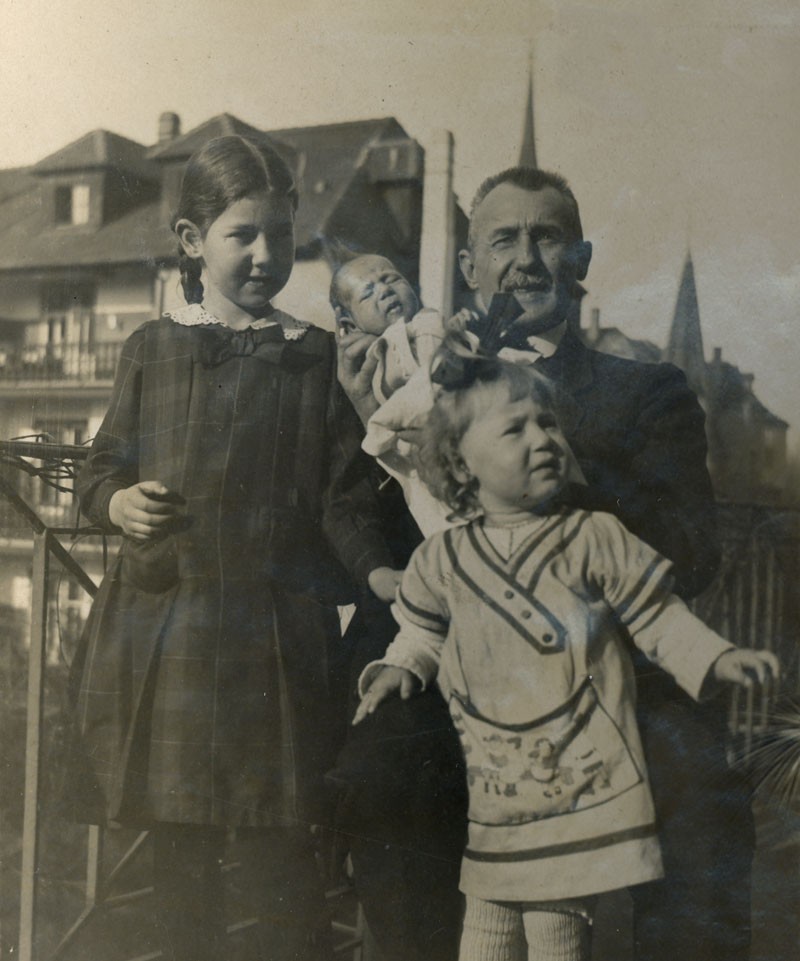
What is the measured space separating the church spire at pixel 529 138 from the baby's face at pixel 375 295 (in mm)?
273

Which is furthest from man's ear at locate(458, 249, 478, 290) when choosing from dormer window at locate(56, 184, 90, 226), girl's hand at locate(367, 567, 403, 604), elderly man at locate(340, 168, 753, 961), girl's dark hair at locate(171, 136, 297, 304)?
dormer window at locate(56, 184, 90, 226)

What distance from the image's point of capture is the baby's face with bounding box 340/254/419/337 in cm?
172

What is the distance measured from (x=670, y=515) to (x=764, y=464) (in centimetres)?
16

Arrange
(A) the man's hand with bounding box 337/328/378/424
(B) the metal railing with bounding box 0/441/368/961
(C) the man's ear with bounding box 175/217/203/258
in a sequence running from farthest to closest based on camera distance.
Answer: (B) the metal railing with bounding box 0/441/368/961 → (C) the man's ear with bounding box 175/217/203/258 → (A) the man's hand with bounding box 337/328/378/424

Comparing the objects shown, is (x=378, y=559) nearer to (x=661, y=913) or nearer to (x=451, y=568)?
(x=451, y=568)

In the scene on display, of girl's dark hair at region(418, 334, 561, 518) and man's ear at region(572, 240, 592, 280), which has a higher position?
man's ear at region(572, 240, 592, 280)

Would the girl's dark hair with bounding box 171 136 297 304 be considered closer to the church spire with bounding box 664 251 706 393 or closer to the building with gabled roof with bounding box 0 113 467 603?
the building with gabled roof with bounding box 0 113 467 603

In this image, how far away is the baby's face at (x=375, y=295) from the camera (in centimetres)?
172

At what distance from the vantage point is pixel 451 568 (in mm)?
1646

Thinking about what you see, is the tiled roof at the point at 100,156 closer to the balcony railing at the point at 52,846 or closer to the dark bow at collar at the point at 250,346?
the dark bow at collar at the point at 250,346

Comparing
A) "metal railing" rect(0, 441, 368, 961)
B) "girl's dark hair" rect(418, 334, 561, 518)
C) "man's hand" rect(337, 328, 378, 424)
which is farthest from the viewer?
"metal railing" rect(0, 441, 368, 961)

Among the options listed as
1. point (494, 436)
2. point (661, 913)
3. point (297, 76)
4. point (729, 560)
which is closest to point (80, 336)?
point (297, 76)

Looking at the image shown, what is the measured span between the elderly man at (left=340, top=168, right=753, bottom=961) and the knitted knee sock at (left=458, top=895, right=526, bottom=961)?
0.18 metres

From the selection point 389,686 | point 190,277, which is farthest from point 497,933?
point 190,277
